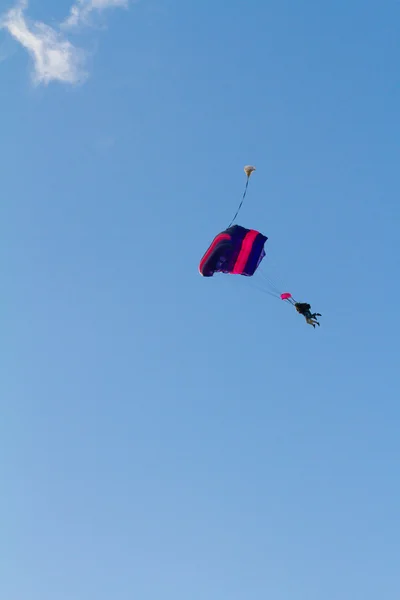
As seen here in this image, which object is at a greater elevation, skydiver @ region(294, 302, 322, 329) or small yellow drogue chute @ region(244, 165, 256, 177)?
small yellow drogue chute @ region(244, 165, 256, 177)

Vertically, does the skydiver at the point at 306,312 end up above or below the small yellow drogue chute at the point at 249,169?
below

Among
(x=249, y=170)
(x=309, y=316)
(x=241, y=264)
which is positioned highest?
(x=249, y=170)

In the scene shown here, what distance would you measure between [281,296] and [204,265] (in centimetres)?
415

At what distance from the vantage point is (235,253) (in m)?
28.5

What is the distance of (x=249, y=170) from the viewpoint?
28.6 m

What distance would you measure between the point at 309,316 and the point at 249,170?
25.3 feet

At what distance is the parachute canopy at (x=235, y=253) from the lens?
1121 inches

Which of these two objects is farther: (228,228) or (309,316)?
(228,228)

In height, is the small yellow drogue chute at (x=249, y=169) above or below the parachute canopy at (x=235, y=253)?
above

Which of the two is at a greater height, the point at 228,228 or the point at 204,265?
the point at 228,228

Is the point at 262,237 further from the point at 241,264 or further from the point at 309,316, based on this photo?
the point at 309,316

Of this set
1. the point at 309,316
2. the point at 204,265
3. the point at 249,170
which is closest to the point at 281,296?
the point at 309,316

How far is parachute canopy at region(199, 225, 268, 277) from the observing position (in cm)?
2847

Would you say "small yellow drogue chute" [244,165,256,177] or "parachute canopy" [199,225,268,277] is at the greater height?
"small yellow drogue chute" [244,165,256,177]
